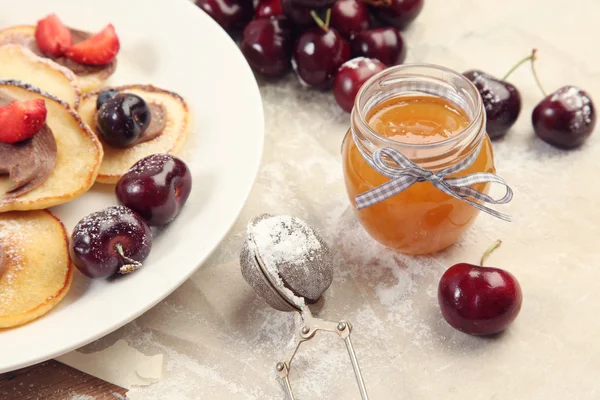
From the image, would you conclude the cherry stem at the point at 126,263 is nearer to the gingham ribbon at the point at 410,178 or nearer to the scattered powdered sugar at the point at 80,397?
the scattered powdered sugar at the point at 80,397

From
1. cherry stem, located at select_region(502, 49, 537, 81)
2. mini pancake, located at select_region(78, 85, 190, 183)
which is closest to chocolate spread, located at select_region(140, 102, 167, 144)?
mini pancake, located at select_region(78, 85, 190, 183)

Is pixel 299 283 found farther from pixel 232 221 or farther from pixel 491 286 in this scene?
pixel 491 286

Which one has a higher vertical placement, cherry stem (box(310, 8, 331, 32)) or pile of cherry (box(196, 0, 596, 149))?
cherry stem (box(310, 8, 331, 32))

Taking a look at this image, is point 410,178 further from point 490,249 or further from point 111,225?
point 111,225

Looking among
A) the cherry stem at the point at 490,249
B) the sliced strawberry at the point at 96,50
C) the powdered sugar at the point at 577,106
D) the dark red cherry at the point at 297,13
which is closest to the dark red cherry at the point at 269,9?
the dark red cherry at the point at 297,13

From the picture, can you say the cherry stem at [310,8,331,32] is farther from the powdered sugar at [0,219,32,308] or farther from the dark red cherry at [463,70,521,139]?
the powdered sugar at [0,219,32,308]

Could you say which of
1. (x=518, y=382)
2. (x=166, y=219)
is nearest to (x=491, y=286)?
(x=518, y=382)

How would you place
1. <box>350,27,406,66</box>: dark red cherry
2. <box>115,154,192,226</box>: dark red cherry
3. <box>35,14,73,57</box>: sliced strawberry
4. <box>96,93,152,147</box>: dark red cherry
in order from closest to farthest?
<box>115,154,192,226</box>: dark red cherry, <box>96,93,152,147</box>: dark red cherry, <box>35,14,73,57</box>: sliced strawberry, <box>350,27,406,66</box>: dark red cherry
